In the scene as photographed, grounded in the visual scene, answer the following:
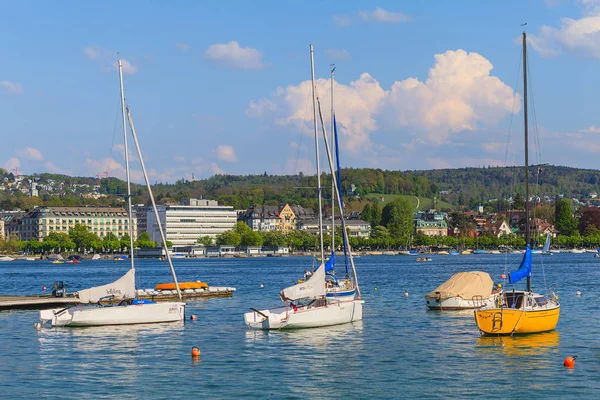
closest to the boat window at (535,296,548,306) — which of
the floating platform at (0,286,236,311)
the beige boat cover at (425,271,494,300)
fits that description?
the beige boat cover at (425,271,494,300)

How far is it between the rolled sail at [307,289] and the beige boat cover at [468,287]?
50.7 ft

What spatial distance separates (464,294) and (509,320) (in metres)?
17.7

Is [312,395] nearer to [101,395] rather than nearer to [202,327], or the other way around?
[101,395]

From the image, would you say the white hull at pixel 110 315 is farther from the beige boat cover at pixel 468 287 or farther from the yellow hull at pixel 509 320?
the beige boat cover at pixel 468 287

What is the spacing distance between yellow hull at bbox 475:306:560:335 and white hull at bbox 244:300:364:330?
27.2 ft

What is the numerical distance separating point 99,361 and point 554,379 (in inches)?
747

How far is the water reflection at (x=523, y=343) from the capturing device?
137ft

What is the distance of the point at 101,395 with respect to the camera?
33.5 m

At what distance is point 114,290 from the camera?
50.7 metres

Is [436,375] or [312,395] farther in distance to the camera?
[436,375]

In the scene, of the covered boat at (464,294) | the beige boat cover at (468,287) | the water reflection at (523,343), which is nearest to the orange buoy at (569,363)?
the water reflection at (523,343)

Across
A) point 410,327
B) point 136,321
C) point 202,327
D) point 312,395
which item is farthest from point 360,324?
point 312,395

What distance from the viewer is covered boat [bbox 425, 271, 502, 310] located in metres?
61.2

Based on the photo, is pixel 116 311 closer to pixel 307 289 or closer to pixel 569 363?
pixel 307 289
